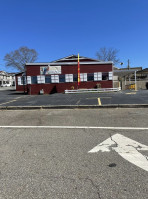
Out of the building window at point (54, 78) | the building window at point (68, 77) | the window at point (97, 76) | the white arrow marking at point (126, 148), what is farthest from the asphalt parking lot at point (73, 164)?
the window at point (97, 76)

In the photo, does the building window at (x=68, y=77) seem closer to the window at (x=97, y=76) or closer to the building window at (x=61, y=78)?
the building window at (x=61, y=78)

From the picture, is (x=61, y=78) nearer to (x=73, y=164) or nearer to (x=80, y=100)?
(x=80, y=100)

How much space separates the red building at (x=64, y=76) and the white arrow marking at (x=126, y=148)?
16974 mm

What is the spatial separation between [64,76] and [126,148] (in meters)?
17.9

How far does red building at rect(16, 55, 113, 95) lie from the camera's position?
20078 millimetres

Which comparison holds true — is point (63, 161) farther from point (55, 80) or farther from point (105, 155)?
point (55, 80)

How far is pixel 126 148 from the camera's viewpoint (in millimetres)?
3369

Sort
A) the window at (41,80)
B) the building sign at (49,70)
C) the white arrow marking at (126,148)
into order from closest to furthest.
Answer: the white arrow marking at (126,148) < the building sign at (49,70) < the window at (41,80)

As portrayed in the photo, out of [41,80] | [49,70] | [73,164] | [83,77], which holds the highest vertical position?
[49,70]

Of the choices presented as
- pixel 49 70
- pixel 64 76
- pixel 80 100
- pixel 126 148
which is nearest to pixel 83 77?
pixel 64 76

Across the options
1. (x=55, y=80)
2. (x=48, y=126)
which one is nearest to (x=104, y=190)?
(x=48, y=126)

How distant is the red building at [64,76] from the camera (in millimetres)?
20078

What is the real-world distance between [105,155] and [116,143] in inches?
28.9

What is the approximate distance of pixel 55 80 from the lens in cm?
2047
